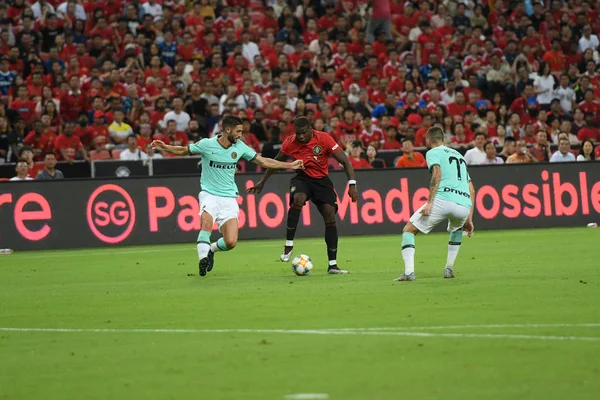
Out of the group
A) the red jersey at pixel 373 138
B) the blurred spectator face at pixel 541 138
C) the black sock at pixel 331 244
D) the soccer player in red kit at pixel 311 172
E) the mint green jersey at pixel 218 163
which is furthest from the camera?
the red jersey at pixel 373 138

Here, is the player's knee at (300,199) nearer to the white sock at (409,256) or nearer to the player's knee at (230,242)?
the player's knee at (230,242)

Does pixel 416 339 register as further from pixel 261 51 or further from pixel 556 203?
pixel 261 51

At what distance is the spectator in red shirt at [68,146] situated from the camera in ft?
79.3

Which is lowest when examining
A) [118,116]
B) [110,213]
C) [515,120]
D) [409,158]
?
[110,213]

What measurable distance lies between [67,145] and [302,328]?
15.6 metres

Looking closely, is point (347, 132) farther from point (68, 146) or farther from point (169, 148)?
point (169, 148)

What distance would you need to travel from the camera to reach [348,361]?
7.96m

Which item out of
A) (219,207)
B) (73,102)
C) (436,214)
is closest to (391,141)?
(73,102)

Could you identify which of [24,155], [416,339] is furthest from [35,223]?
[416,339]

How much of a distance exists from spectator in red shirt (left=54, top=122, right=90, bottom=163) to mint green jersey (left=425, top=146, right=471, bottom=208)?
1238 cm

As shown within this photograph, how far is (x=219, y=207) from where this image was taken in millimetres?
15758

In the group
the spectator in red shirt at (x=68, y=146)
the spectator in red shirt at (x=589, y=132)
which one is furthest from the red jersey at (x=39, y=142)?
the spectator in red shirt at (x=589, y=132)

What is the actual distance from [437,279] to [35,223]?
11.1 meters

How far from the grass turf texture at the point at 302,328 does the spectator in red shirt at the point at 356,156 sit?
6.85 metres
